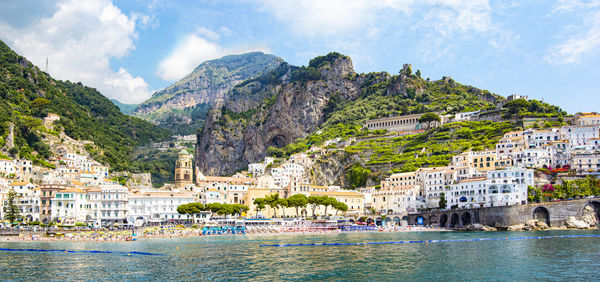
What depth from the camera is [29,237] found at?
67250 millimetres

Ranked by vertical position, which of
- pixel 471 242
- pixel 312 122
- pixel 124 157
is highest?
pixel 312 122

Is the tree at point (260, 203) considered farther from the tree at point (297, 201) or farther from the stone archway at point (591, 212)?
the stone archway at point (591, 212)

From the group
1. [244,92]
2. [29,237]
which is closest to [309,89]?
[244,92]

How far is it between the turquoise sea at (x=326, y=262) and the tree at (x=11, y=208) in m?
15.1

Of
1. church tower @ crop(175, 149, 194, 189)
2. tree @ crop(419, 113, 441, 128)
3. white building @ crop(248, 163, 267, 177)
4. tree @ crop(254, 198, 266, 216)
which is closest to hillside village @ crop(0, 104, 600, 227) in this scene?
church tower @ crop(175, 149, 194, 189)

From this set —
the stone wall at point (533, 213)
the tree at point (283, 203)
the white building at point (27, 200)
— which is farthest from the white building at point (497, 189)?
the white building at point (27, 200)

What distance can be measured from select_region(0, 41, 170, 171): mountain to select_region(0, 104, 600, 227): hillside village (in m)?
5.05

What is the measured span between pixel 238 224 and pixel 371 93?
83938 mm

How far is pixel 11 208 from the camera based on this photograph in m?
73.9

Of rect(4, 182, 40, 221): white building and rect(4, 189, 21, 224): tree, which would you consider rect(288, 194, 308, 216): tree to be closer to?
rect(4, 182, 40, 221): white building

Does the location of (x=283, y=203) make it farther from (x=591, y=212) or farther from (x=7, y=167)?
(x=591, y=212)

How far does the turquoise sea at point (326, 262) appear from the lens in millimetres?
37875

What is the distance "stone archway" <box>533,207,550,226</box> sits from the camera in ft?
246

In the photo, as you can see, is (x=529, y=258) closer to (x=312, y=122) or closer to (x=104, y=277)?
(x=104, y=277)
